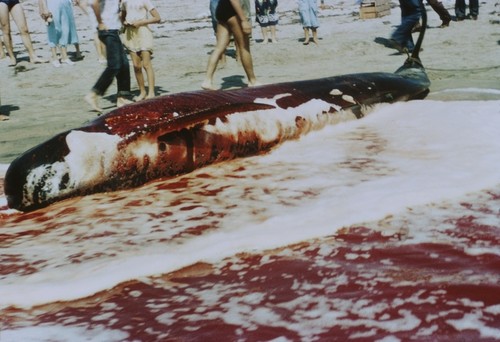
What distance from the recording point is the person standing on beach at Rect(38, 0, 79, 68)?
1112cm

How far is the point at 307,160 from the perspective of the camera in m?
3.32

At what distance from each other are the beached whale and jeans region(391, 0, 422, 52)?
4.38 m

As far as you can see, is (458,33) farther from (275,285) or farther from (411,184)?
(275,285)

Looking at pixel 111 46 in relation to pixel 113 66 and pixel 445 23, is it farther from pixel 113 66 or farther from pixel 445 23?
pixel 445 23

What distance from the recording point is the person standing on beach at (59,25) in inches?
438

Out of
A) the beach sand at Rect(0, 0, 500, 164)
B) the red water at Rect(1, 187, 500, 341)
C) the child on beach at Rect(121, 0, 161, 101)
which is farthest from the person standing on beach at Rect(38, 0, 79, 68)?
the red water at Rect(1, 187, 500, 341)

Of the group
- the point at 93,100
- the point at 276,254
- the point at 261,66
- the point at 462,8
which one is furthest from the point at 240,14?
the point at 462,8

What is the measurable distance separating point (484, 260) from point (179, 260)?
0.99m

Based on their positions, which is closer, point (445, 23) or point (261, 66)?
point (261, 66)

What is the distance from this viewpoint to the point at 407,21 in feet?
26.9

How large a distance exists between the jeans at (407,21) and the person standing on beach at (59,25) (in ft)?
21.2

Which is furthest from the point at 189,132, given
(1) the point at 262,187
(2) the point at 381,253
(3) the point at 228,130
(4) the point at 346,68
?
(4) the point at 346,68

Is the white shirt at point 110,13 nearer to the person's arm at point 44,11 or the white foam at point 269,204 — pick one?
the white foam at point 269,204

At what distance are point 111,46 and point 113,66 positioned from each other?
10.2 inches
